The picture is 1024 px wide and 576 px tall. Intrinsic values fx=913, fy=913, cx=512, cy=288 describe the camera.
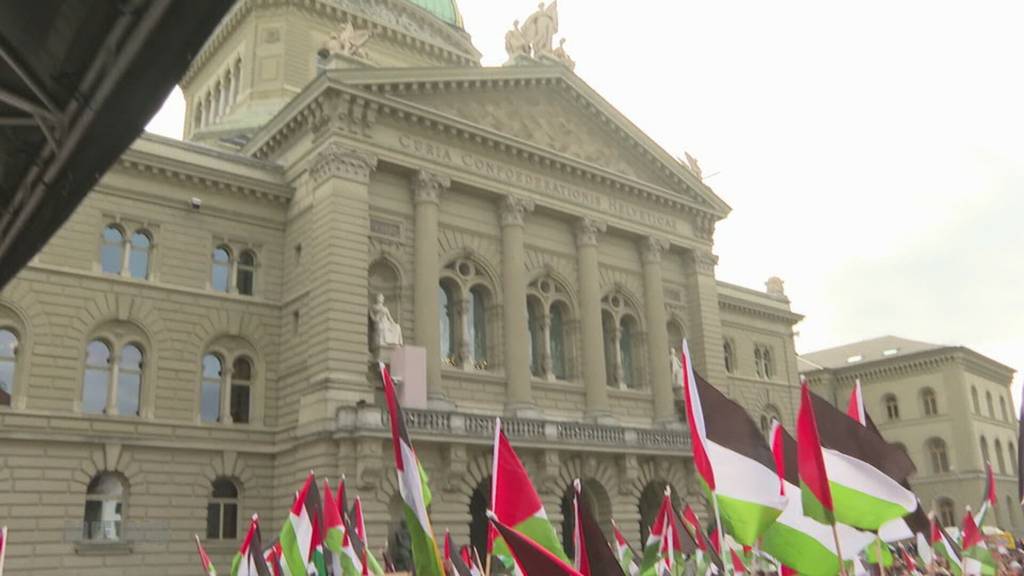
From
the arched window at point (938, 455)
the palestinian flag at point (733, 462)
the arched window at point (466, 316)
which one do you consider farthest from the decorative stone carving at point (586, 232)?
the arched window at point (938, 455)

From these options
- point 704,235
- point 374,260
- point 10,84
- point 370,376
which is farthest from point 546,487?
point 10,84

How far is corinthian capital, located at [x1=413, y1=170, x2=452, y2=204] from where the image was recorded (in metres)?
29.5

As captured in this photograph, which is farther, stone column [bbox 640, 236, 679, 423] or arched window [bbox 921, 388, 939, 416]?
arched window [bbox 921, 388, 939, 416]

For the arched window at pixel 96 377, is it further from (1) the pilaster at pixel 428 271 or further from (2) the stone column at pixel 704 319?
(2) the stone column at pixel 704 319

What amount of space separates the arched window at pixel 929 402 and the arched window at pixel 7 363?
170 feet

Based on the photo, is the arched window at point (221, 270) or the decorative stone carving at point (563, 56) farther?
the decorative stone carving at point (563, 56)

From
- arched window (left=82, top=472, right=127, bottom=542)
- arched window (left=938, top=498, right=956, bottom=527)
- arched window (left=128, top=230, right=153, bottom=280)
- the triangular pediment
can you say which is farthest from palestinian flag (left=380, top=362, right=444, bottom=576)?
arched window (left=938, top=498, right=956, bottom=527)

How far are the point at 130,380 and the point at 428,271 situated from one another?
928cm

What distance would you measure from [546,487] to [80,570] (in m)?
13.3

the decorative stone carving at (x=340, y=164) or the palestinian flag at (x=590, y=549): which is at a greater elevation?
the decorative stone carving at (x=340, y=164)

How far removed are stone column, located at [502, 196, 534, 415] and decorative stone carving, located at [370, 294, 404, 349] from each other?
4230mm

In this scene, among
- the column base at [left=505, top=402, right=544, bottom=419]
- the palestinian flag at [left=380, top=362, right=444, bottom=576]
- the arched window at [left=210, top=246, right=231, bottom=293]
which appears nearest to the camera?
the palestinian flag at [left=380, top=362, right=444, bottom=576]

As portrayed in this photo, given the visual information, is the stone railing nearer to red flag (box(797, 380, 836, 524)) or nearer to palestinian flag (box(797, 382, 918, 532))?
palestinian flag (box(797, 382, 918, 532))

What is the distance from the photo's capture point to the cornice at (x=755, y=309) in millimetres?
45344
